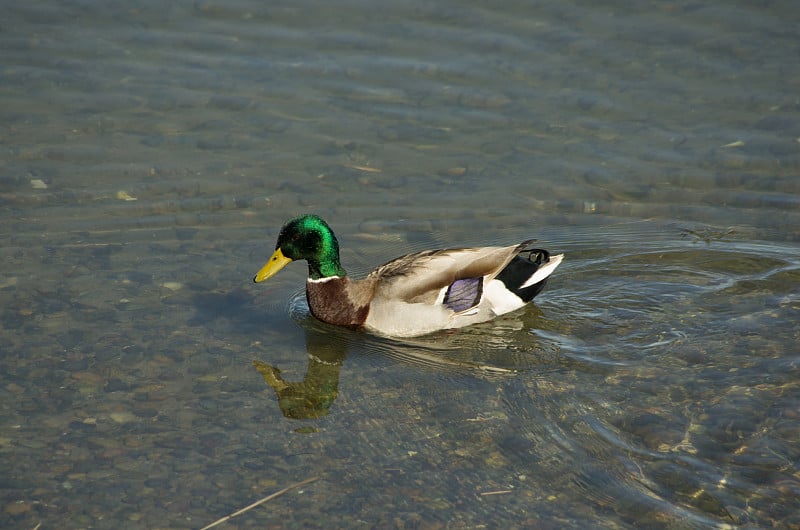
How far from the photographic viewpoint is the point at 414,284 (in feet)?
26.7

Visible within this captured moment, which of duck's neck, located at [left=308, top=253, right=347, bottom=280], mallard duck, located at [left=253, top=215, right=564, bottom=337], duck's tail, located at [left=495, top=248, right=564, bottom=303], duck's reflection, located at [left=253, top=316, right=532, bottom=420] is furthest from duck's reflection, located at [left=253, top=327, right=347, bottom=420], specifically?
duck's tail, located at [left=495, top=248, right=564, bottom=303]

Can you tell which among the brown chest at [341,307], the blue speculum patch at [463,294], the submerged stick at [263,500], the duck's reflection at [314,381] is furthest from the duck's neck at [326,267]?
the submerged stick at [263,500]

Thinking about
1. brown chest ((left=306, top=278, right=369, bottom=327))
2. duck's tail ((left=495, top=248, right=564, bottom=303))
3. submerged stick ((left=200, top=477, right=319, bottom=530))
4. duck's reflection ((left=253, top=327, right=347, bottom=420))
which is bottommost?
submerged stick ((left=200, top=477, right=319, bottom=530))

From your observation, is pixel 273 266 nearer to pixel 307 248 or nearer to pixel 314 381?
pixel 307 248

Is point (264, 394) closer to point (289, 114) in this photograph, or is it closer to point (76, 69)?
point (289, 114)

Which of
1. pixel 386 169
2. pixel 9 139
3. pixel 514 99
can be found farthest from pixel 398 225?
pixel 9 139

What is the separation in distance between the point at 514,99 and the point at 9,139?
5.09 meters

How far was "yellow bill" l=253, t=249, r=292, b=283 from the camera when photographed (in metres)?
8.30

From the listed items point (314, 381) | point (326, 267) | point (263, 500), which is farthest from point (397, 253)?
point (263, 500)

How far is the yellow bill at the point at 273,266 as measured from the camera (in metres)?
8.30

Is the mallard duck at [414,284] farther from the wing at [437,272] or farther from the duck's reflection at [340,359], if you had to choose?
the duck's reflection at [340,359]

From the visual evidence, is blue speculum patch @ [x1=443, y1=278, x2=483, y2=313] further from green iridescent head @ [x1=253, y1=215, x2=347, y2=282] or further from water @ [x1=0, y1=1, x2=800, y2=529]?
green iridescent head @ [x1=253, y1=215, x2=347, y2=282]

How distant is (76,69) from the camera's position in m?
11.7

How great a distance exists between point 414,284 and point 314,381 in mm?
1120
